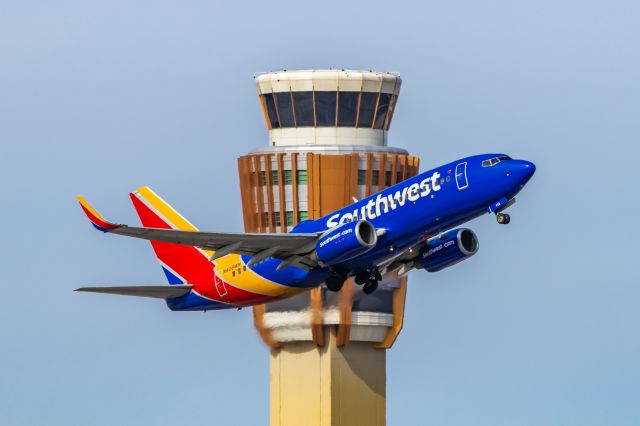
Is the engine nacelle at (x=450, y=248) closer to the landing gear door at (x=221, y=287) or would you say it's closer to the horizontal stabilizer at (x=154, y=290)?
the landing gear door at (x=221, y=287)

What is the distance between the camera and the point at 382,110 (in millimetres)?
193500

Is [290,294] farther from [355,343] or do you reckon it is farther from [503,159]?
[355,343]

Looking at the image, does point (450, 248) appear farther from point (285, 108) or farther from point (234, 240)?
point (285, 108)

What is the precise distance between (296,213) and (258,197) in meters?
3.34

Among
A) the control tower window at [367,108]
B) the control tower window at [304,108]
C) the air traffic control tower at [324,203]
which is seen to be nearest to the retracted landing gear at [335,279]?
the air traffic control tower at [324,203]

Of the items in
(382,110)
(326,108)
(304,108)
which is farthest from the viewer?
(382,110)

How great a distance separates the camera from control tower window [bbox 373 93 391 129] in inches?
7594

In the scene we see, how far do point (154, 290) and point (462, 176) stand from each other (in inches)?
852

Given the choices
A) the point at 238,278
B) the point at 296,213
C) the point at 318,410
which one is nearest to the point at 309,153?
the point at 296,213

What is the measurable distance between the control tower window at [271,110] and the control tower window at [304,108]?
1653 mm

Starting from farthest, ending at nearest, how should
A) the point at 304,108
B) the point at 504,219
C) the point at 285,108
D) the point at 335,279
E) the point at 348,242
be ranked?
the point at 285,108, the point at 304,108, the point at 335,279, the point at 348,242, the point at 504,219

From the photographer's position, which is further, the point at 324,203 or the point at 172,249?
the point at 324,203

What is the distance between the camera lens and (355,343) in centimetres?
19350

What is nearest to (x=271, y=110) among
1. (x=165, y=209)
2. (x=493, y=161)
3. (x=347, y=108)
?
(x=347, y=108)
